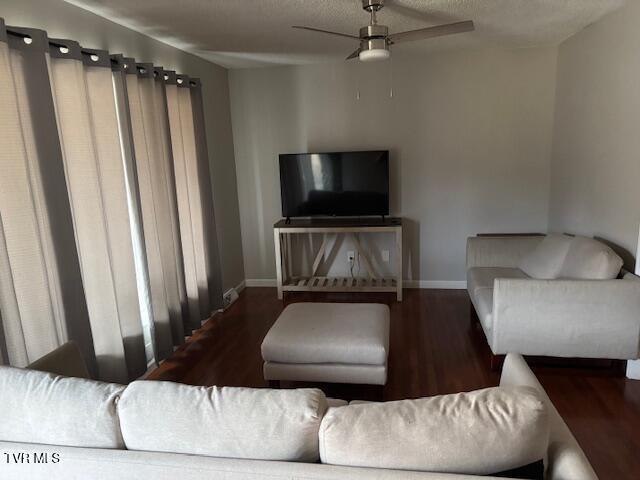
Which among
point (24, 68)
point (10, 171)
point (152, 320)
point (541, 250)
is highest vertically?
point (24, 68)

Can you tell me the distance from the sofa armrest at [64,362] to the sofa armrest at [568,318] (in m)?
2.30

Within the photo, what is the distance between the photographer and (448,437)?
3.60ft

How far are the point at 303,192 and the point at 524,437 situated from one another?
143 inches

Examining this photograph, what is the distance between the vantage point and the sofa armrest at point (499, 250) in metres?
3.80

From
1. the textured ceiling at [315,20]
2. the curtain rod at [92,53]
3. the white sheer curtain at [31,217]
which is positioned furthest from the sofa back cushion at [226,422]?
the textured ceiling at [315,20]

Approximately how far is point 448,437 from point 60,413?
108 cm

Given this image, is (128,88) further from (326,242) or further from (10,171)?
(326,242)

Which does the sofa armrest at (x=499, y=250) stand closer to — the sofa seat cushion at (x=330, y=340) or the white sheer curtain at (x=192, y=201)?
the sofa seat cushion at (x=330, y=340)

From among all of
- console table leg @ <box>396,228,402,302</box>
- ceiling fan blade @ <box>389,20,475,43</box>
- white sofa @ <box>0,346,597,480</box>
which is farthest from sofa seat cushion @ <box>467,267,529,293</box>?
white sofa @ <box>0,346,597,480</box>

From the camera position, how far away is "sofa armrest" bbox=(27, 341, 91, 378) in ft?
5.52

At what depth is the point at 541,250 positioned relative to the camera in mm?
3465

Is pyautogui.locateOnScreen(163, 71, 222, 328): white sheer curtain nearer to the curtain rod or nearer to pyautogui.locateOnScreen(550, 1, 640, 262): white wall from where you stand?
the curtain rod

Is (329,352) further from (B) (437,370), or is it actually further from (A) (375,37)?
(A) (375,37)

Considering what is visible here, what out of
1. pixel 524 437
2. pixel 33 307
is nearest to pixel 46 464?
pixel 33 307
